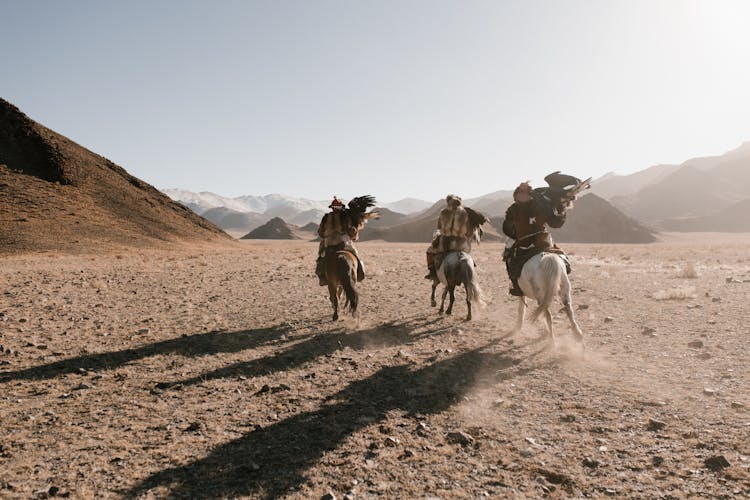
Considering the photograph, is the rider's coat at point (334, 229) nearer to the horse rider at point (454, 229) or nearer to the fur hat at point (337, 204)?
the fur hat at point (337, 204)

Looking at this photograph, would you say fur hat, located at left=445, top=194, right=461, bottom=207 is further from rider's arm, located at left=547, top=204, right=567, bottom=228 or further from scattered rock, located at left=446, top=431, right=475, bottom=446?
scattered rock, located at left=446, top=431, right=475, bottom=446

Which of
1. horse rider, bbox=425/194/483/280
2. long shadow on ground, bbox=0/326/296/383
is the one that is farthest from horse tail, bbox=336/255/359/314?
horse rider, bbox=425/194/483/280

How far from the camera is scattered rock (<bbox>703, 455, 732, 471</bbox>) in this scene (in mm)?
3583

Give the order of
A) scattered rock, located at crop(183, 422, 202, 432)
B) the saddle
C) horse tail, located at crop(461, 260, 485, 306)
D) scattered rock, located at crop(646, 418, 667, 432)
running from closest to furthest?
scattered rock, located at crop(646, 418, 667, 432), scattered rock, located at crop(183, 422, 202, 432), the saddle, horse tail, located at crop(461, 260, 485, 306)

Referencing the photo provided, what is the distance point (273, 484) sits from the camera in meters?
3.56

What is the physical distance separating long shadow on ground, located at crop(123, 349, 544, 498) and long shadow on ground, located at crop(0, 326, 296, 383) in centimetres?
315

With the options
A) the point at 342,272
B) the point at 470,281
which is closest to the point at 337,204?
the point at 342,272

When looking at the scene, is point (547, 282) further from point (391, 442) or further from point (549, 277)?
point (391, 442)

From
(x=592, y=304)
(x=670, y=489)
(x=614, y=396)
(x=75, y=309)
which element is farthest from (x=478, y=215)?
(x=75, y=309)

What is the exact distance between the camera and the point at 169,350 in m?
7.61

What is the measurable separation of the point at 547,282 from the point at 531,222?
126cm

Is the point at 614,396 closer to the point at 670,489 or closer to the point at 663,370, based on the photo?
the point at 663,370

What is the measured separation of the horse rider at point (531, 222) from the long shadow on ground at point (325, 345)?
220cm

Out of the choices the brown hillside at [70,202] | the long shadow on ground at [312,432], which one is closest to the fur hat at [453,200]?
the long shadow on ground at [312,432]
